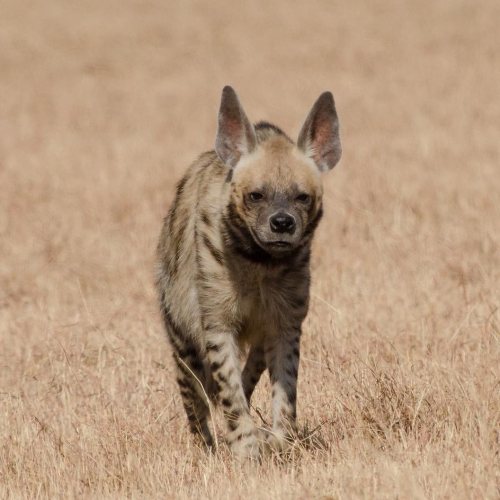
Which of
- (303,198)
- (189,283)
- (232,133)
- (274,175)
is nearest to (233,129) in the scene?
(232,133)

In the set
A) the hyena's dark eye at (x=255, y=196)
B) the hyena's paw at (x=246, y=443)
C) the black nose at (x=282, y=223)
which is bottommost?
the hyena's paw at (x=246, y=443)

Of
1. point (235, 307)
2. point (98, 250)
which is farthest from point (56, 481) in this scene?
point (98, 250)

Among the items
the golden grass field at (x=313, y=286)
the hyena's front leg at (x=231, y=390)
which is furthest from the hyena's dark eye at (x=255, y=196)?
the golden grass field at (x=313, y=286)

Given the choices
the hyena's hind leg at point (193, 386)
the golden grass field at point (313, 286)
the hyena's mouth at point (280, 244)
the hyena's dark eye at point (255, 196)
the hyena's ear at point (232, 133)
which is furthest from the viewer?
the hyena's hind leg at point (193, 386)

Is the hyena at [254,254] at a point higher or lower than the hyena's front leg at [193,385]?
higher

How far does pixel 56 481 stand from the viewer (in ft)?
16.8

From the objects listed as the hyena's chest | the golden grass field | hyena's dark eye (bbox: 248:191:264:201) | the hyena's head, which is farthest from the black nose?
the golden grass field

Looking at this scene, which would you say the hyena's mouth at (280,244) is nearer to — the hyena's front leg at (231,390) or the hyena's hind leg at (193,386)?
the hyena's front leg at (231,390)

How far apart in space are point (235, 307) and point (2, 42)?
2279cm

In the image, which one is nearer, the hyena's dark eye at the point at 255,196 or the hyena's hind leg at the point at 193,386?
the hyena's dark eye at the point at 255,196

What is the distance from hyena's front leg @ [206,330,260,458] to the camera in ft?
18.0

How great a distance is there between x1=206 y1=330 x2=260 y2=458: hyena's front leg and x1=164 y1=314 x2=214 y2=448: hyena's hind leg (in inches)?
18.4

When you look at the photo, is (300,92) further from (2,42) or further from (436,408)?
(436,408)

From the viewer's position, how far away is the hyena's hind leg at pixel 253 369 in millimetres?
6160
